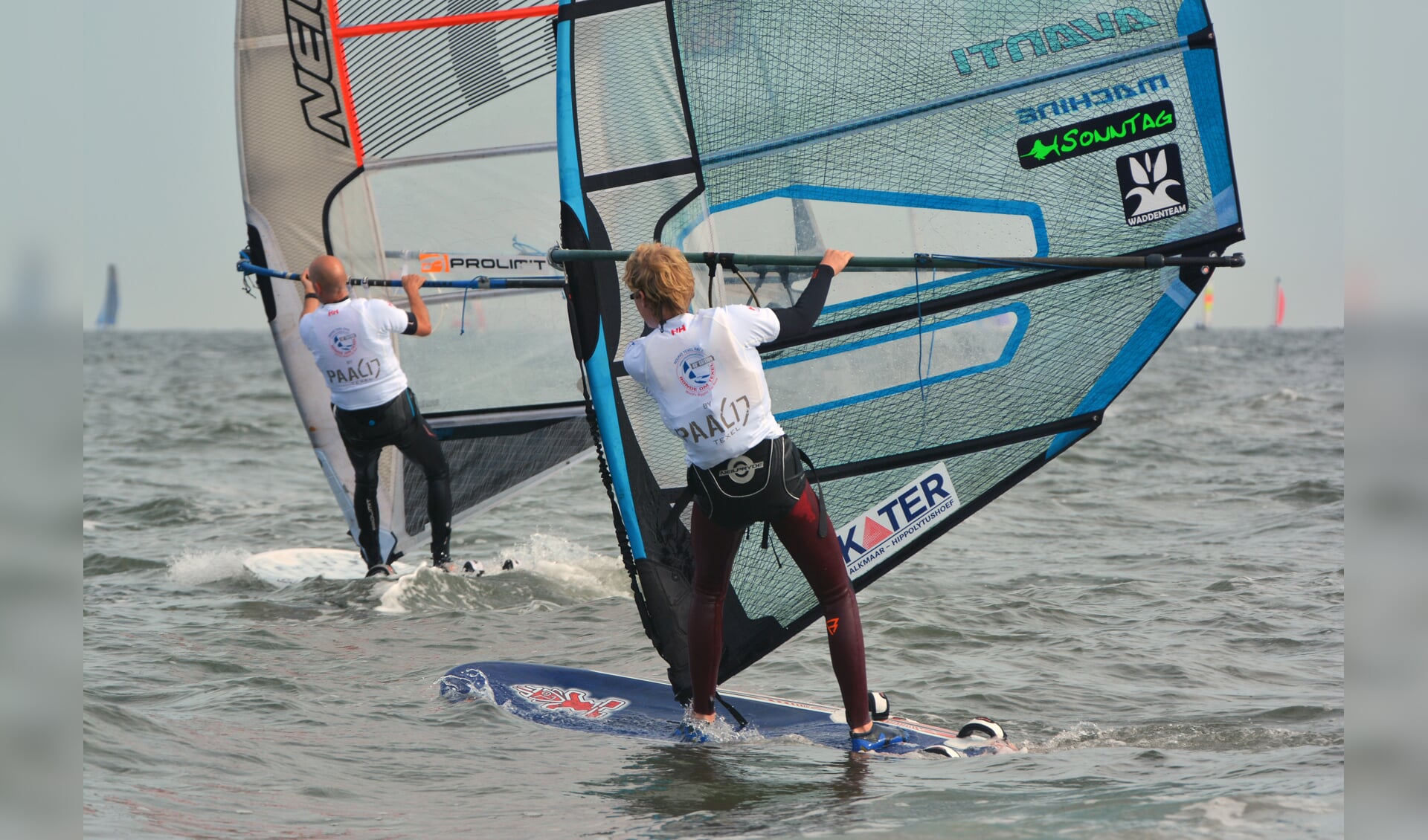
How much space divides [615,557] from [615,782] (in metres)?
3.71

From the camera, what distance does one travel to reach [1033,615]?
17.4ft

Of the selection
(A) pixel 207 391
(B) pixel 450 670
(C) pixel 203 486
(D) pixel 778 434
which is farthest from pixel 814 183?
(A) pixel 207 391

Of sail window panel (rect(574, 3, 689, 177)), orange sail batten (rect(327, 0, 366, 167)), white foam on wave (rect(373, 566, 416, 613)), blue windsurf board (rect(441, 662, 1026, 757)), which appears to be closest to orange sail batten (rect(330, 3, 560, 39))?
orange sail batten (rect(327, 0, 366, 167))

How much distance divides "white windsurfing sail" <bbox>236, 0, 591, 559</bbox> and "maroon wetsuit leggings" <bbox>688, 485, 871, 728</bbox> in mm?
2834

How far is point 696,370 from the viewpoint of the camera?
308 cm

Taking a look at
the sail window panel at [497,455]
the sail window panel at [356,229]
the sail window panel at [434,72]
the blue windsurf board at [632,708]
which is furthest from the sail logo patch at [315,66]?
the blue windsurf board at [632,708]

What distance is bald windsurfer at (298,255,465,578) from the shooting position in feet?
17.6

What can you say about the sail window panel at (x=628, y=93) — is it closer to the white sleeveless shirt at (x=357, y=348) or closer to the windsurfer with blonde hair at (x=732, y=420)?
the windsurfer with blonde hair at (x=732, y=420)

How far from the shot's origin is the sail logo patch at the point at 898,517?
3.78 meters

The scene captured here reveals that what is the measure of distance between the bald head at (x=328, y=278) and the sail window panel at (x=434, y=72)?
124 centimetres

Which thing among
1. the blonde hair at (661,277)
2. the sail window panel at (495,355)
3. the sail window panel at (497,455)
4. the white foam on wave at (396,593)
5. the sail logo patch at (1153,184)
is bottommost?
the white foam on wave at (396,593)

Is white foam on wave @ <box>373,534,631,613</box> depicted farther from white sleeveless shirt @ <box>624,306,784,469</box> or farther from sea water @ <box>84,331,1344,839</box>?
white sleeveless shirt @ <box>624,306,784,469</box>

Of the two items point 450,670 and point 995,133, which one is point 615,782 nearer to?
point 450,670

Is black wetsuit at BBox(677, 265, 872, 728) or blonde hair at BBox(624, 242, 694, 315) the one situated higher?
blonde hair at BBox(624, 242, 694, 315)
